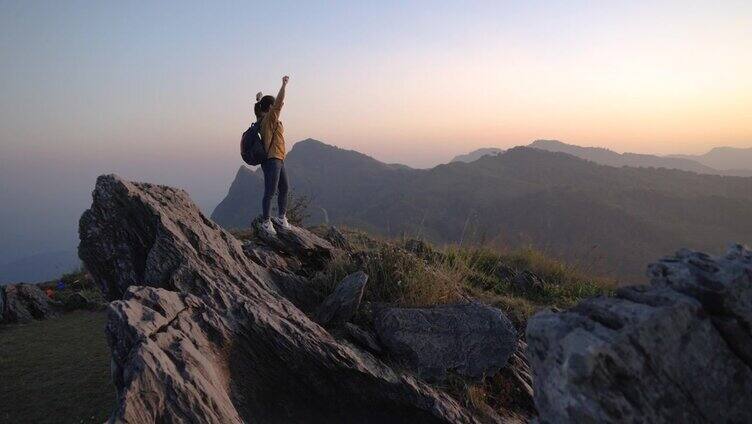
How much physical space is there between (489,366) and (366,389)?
6.17 ft

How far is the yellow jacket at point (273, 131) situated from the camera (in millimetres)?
9125

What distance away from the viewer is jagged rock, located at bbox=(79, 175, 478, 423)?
Answer: 3824 millimetres


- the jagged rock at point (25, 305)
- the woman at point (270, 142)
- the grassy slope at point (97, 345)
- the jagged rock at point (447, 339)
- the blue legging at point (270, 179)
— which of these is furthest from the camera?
the jagged rock at point (25, 305)

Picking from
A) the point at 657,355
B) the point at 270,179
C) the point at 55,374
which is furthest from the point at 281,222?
the point at 657,355

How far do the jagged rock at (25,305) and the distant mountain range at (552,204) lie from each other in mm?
13458

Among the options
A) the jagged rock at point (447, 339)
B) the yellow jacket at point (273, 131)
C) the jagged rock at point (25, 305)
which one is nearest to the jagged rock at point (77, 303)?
the jagged rock at point (25, 305)

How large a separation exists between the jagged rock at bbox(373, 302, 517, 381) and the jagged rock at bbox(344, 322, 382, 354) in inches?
6.7

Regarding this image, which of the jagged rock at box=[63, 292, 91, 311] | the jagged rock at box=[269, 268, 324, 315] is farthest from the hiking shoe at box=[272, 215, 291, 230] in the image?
the jagged rock at box=[63, 292, 91, 311]

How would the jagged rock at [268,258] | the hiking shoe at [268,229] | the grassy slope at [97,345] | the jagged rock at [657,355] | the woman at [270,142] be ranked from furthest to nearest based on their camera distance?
1. the hiking shoe at [268,229]
2. the woman at [270,142]
3. the jagged rock at [268,258]
4. the grassy slope at [97,345]
5. the jagged rock at [657,355]

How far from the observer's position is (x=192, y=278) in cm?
577

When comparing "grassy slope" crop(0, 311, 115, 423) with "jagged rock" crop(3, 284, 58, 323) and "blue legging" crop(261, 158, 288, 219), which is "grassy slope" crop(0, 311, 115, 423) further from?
"blue legging" crop(261, 158, 288, 219)

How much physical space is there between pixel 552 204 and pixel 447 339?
61315 mm

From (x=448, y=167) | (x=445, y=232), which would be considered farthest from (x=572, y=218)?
(x=448, y=167)

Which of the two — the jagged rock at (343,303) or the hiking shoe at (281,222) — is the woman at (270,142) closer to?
the hiking shoe at (281,222)
